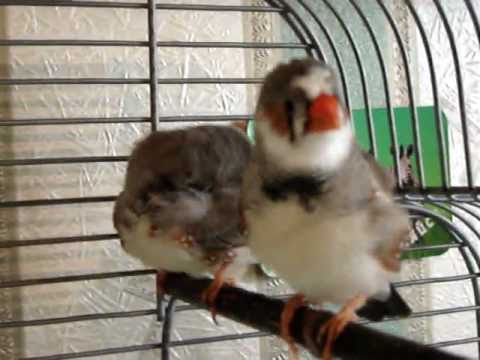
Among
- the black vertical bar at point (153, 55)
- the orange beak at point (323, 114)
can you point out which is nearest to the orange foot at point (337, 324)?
the orange beak at point (323, 114)

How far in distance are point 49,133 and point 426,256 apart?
53cm

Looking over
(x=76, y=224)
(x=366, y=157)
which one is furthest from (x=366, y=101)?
(x=76, y=224)

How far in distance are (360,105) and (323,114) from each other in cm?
65

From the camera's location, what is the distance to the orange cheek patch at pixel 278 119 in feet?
1.70

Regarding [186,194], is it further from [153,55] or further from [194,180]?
[153,55]

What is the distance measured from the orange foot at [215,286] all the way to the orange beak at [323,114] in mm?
253

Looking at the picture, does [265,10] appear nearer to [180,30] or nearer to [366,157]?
[180,30]

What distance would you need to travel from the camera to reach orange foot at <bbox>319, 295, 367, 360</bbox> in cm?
52

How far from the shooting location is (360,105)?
113 cm

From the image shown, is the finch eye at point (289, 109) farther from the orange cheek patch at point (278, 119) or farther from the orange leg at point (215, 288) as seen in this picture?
the orange leg at point (215, 288)

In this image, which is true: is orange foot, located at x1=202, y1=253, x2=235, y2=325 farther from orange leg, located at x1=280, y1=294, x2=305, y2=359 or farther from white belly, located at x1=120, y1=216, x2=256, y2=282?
orange leg, located at x1=280, y1=294, x2=305, y2=359

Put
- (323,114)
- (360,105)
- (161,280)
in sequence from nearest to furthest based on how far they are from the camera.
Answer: (323,114) < (161,280) < (360,105)

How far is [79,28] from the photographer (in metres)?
0.97

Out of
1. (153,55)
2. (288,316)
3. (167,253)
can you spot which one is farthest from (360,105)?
(288,316)
